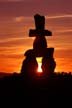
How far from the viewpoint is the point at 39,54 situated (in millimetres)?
66312

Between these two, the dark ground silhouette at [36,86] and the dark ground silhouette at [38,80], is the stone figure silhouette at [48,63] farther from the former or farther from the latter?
the dark ground silhouette at [36,86]

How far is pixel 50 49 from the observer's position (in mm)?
66312

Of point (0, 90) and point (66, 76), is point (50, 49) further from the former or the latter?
point (0, 90)

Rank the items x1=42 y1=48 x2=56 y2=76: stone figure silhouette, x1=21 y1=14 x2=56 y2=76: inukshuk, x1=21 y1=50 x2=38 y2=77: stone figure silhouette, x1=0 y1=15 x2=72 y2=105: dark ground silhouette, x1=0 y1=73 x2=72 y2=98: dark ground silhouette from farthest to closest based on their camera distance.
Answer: x1=21 y1=50 x2=38 y2=77: stone figure silhouette < x1=42 y1=48 x2=56 y2=76: stone figure silhouette < x1=21 y1=14 x2=56 y2=76: inukshuk < x1=0 y1=73 x2=72 y2=98: dark ground silhouette < x1=0 y1=15 x2=72 y2=105: dark ground silhouette

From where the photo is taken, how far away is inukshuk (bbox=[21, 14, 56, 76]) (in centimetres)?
6556

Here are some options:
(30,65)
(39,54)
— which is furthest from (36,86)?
(39,54)

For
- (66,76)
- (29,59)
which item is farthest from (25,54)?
(66,76)

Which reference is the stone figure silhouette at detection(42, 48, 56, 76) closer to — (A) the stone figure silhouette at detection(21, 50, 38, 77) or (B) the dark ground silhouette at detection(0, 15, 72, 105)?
(B) the dark ground silhouette at detection(0, 15, 72, 105)

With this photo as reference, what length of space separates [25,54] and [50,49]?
3195 millimetres

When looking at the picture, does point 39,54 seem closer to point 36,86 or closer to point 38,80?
point 38,80

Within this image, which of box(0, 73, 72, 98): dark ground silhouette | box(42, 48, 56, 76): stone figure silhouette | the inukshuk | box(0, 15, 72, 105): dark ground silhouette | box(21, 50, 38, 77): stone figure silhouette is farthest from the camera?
box(21, 50, 38, 77): stone figure silhouette

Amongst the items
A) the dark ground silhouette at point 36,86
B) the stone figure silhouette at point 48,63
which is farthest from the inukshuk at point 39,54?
the dark ground silhouette at point 36,86

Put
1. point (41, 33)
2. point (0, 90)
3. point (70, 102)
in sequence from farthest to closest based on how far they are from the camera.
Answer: point (41, 33) → point (0, 90) → point (70, 102)

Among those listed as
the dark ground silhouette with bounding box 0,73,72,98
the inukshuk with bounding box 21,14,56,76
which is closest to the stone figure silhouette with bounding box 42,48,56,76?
the inukshuk with bounding box 21,14,56,76
